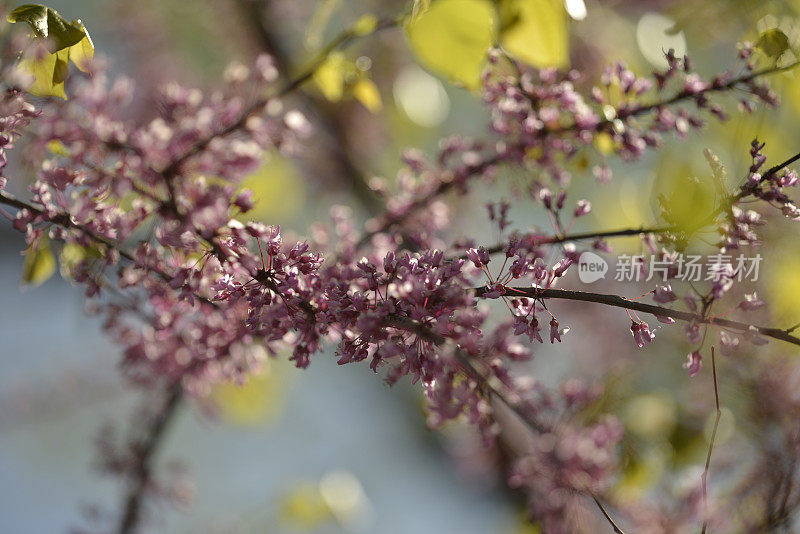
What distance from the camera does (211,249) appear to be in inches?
17.2

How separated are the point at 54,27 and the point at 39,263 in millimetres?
237

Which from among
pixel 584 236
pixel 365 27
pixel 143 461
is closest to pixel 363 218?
pixel 143 461

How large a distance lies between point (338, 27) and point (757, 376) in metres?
1.46

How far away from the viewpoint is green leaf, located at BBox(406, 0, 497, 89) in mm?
422

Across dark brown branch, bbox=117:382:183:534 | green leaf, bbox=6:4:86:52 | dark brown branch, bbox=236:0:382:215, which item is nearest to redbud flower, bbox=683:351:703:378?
green leaf, bbox=6:4:86:52

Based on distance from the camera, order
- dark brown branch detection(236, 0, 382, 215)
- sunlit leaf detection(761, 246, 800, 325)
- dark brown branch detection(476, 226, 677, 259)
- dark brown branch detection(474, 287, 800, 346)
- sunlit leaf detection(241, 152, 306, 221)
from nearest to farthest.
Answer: dark brown branch detection(474, 287, 800, 346), dark brown branch detection(476, 226, 677, 259), sunlit leaf detection(761, 246, 800, 325), sunlit leaf detection(241, 152, 306, 221), dark brown branch detection(236, 0, 382, 215)

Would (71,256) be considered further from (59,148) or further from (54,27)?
(54,27)

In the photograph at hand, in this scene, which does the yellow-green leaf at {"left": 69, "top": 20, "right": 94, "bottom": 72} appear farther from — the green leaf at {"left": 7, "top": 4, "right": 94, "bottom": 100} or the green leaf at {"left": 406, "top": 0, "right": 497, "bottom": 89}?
the green leaf at {"left": 406, "top": 0, "right": 497, "bottom": 89}

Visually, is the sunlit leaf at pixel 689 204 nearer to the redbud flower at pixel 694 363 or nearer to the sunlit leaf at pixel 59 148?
the redbud flower at pixel 694 363

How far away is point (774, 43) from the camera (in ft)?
1.52


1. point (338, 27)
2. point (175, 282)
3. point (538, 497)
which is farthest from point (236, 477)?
point (175, 282)

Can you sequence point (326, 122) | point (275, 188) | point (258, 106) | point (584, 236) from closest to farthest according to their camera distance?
point (584, 236) → point (258, 106) → point (275, 188) → point (326, 122)

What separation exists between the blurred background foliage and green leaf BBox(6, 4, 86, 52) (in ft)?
0.63

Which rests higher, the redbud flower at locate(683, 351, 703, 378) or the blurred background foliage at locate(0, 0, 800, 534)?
the blurred background foliage at locate(0, 0, 800, 534)
